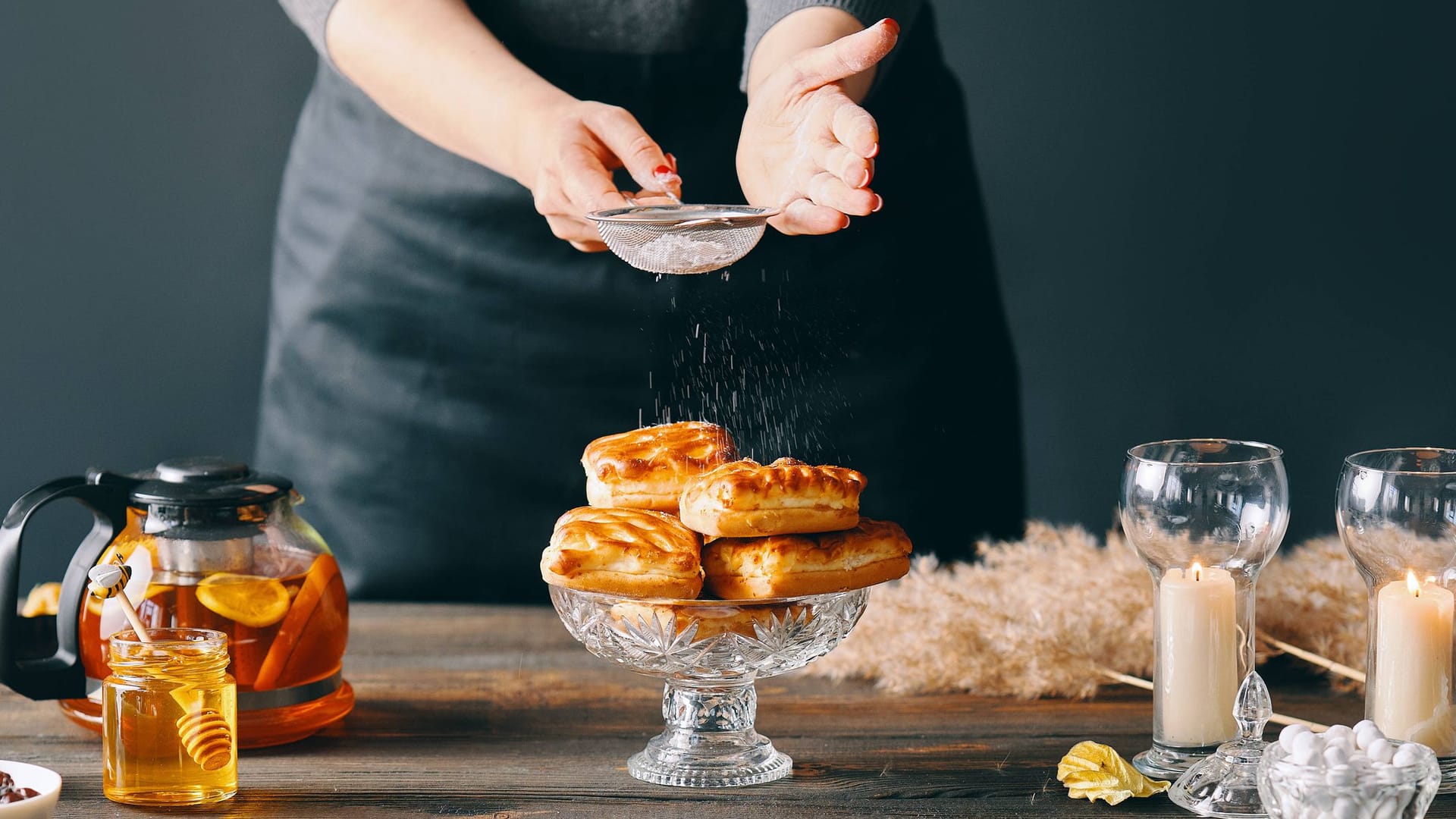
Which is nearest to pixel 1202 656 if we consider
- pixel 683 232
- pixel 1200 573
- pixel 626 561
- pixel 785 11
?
pixel 1200 573

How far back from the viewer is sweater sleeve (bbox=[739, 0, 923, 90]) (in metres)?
1.72

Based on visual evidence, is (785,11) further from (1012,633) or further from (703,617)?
(703,617)

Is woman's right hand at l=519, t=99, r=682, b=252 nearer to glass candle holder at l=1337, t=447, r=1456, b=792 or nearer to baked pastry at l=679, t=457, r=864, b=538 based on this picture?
baked pastry at l=679, t=457, r=864, b=538

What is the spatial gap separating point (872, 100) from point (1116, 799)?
126 cm

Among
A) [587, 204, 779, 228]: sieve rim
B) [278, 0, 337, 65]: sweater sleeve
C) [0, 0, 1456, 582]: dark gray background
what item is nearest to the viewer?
[587, 204, 779, 228]: sieve rim

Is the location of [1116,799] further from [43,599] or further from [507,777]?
[43,599]

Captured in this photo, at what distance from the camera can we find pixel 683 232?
1.27 meters

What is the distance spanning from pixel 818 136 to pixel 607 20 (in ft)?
2.10

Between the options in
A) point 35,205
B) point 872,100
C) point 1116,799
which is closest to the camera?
point 1116,799

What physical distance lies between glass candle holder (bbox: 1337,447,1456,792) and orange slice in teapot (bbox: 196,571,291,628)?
0.83 meters

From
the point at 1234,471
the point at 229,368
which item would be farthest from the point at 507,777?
the point at 229,368

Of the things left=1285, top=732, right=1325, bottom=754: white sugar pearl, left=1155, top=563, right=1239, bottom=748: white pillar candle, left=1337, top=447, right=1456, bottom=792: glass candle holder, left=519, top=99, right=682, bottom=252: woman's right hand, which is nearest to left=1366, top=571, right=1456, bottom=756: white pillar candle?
left=1337, top=447, right=1456, bottom=792: glass candle holder

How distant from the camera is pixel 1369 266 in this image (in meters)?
3.05

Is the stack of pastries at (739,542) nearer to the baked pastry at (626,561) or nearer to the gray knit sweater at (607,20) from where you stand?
the baked pastry at (626,561)
